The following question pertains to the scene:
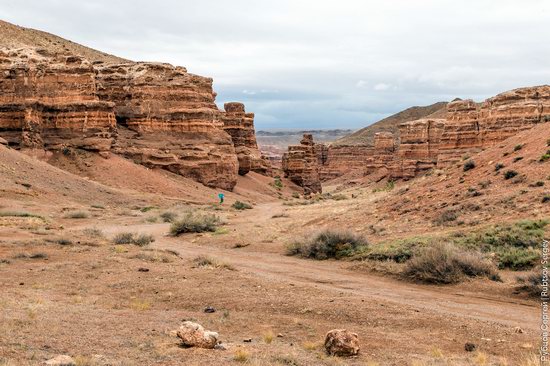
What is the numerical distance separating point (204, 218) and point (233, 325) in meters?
17.1

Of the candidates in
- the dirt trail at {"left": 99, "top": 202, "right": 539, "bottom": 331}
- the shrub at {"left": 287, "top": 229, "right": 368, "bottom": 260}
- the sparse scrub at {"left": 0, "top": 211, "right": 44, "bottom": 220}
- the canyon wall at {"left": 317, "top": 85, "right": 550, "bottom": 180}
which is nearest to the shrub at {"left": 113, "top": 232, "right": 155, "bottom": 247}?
the dirt trail at {"left": 99, "top": 202, "right": 539, "bottom": 331}

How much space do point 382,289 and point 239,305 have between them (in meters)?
3.75

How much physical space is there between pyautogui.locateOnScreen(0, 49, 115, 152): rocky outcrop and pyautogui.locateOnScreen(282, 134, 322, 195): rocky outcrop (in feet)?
99.8

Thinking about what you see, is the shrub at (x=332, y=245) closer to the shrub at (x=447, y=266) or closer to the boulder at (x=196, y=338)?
the shrub at (x=447, y=266)

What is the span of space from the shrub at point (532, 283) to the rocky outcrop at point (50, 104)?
39047mm

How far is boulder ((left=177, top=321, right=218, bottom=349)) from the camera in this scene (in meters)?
7.48

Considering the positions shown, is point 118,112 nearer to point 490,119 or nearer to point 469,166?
point 490,119

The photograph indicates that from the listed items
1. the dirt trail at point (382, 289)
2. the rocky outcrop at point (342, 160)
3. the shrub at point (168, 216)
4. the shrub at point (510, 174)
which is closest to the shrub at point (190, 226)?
the dirt trail at point (382, 289)

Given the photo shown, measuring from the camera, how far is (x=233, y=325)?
30.1ft

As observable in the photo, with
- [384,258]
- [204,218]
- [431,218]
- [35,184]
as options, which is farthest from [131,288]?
[35,184]

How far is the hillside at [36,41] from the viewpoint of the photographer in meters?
62.1

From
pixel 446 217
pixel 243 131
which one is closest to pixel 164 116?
pixel 243 131

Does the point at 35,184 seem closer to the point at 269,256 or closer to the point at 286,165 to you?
the point at 269,256

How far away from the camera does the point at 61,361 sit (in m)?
6.29
